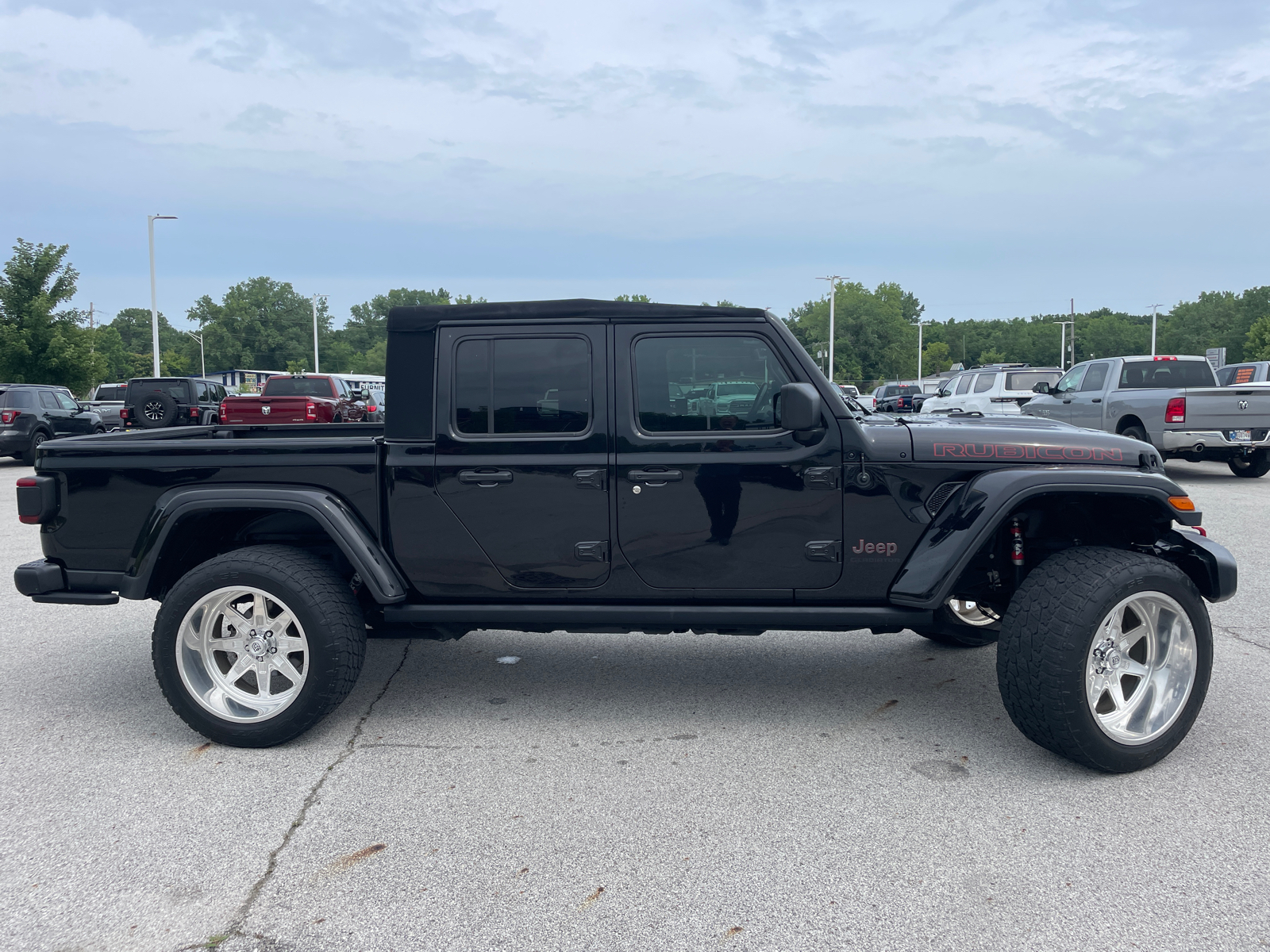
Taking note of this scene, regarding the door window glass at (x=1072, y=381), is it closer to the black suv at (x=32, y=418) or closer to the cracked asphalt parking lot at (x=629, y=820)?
the cracked asphalt parking lot at (x=629, y=820)

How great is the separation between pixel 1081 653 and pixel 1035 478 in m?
0.70

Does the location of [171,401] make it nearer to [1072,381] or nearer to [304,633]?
[304,633]

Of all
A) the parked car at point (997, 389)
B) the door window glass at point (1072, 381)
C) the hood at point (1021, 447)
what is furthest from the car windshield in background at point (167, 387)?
the hood at point (1021, 447)

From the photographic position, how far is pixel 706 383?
4.02 m

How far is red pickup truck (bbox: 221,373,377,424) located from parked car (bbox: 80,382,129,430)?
5.14 meters

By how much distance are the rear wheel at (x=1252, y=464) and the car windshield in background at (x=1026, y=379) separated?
6.06 metres

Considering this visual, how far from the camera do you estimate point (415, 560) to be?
13.3 ft

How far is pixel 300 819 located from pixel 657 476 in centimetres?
189

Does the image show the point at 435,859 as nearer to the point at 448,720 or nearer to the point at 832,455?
the point at 448,720

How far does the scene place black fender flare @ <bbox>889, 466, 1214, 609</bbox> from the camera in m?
3.70

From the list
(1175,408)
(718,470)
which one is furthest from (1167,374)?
(718,470)

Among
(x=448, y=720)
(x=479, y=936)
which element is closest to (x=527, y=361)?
(x=448, y=720)

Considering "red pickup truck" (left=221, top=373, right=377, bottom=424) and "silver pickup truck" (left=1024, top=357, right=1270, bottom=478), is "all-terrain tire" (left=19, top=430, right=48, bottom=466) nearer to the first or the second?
"red pickup truck" (left=221, top=373, right=377, bottom=424)

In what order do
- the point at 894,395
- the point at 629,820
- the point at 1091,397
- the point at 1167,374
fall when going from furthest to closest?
the point at 894,395, the point at 1091,397, the point at 1167,374, the point at 629,820
